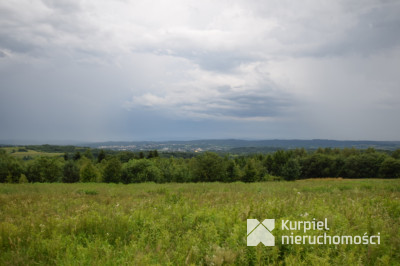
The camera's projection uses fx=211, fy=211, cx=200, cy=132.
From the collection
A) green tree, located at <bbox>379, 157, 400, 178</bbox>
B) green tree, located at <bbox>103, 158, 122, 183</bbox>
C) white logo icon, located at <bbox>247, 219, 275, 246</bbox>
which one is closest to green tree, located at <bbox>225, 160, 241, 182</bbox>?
green tree, located at <bbox>103, 158, 122, 183</bbox>

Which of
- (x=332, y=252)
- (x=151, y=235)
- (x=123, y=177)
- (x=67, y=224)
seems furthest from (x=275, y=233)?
(x=123, y=177)

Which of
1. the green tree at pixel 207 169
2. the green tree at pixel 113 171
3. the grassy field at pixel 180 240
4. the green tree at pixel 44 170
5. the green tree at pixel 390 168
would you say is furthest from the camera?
the green tree at pixel 390 168

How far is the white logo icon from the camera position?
398cm

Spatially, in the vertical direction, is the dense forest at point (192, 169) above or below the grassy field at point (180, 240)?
below

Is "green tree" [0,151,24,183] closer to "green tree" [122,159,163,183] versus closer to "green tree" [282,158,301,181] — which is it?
"green tree" [122,159,163,183]

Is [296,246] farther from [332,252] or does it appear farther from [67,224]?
[67,224]

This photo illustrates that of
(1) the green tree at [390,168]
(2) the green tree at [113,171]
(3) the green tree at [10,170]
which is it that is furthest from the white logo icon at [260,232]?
(1) the green tree at [390,168]

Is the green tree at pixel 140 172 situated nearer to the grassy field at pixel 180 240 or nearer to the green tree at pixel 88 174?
the green tree at pixel 88 174

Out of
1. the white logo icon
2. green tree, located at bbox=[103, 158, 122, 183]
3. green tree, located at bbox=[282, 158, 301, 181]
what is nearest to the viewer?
the white logo icon

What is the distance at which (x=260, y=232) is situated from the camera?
429 cm

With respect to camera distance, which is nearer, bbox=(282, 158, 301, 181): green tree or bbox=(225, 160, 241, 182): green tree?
bbox=(225, 160, 241, 182): green tree

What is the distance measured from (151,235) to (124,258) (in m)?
1.07

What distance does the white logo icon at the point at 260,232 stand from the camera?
13.1 ft

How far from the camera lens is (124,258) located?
367cm
